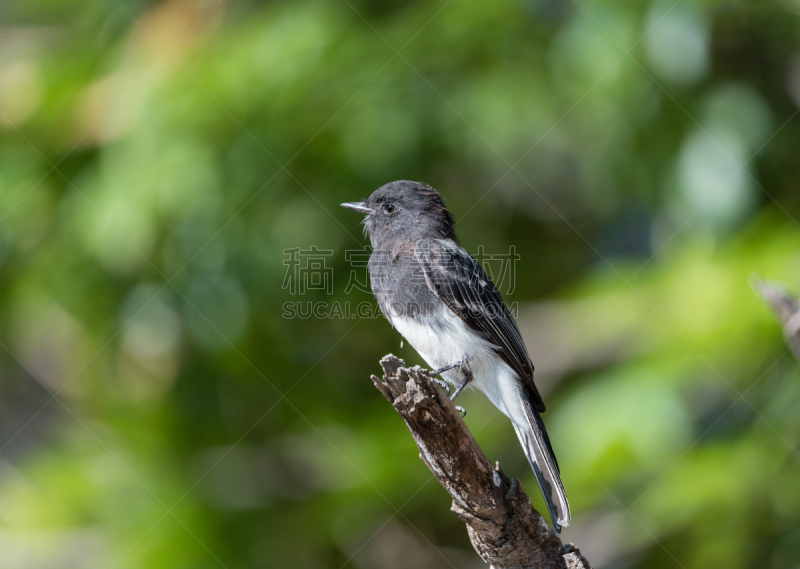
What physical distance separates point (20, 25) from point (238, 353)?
3.14m

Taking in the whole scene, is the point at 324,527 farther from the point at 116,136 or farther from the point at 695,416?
the point at 116,136

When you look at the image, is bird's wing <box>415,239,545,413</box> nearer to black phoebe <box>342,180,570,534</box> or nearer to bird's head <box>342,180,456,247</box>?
black phoebe <box>342,180,570,534</box>

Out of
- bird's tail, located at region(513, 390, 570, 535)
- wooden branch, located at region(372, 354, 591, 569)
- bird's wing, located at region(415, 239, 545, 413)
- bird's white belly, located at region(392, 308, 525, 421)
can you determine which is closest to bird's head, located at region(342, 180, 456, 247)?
bird's wing, located at region(415, 239, 545, 413)

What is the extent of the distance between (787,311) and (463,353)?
142cm

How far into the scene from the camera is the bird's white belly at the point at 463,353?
3.33 metres

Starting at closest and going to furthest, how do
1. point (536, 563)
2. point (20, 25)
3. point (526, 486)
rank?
point (536, 563) → point (526, 486) → point (20, 25)

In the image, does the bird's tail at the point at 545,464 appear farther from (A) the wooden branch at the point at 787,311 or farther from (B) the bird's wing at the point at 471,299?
(A) the wooden branch at the point at 787,311

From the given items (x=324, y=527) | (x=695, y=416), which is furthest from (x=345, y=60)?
(x=324, y=527)

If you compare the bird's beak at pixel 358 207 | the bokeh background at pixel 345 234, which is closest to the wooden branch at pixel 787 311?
the bokeh background at pixel 345 234

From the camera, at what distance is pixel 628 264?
3.65m

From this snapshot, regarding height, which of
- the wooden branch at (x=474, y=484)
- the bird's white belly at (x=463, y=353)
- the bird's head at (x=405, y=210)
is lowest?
the wooden branch at (x=474, y=484)

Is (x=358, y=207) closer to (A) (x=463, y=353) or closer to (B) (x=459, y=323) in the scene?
(B) (x=459, y=323)

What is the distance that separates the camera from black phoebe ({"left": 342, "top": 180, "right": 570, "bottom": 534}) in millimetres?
3320

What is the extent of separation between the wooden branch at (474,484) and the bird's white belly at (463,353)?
879mm
